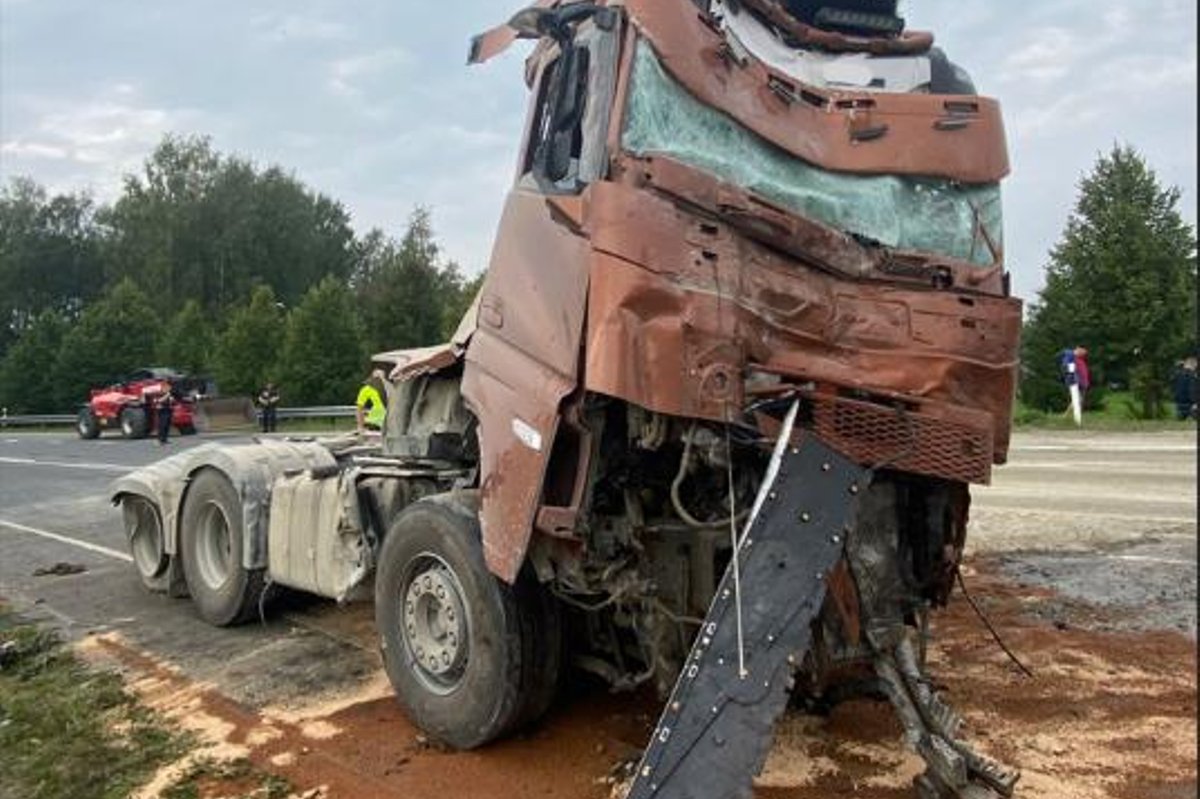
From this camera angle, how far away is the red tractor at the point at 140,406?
3075cm

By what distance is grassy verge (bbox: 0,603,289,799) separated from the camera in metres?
4.77

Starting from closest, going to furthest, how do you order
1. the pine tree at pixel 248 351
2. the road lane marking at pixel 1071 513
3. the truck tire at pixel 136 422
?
the road lane marking at pixel 1071 513, the truck tire at pixel 136 422, the pine tree at pixel 248 351

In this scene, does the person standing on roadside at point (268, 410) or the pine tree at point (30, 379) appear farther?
the pine tree at point (30, 379)

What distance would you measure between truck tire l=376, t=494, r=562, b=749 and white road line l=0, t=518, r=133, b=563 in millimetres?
5773

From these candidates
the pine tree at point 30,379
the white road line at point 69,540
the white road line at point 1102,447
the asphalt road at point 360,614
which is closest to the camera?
the asphalt road at point 360,614

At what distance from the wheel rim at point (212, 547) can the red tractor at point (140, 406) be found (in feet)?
79.5

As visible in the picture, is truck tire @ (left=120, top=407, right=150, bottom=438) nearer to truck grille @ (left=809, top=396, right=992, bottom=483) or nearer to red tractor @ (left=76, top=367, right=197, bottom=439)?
red tractor @ (left=76, top=367, right=197, bottom=439)

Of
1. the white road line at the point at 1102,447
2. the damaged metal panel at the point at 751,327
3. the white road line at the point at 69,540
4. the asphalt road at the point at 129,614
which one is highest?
the damaged metal panel at the point at 751,327

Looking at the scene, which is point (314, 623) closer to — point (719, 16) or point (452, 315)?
point (719, 16)

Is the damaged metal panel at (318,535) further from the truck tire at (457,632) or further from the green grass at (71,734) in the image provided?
the green grass at (71,734)

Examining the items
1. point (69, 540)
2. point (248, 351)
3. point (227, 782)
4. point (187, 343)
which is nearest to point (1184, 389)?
point (69, 540)

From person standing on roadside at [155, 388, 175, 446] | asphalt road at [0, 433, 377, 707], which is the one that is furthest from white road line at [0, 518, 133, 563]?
person standing on roadside at [155, 388, 175, 446]

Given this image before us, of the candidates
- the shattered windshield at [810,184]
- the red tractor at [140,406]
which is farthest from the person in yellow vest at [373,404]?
the red tractor at [140,406]

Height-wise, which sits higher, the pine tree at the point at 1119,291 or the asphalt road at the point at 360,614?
the pine tree at the point at 1119,291
